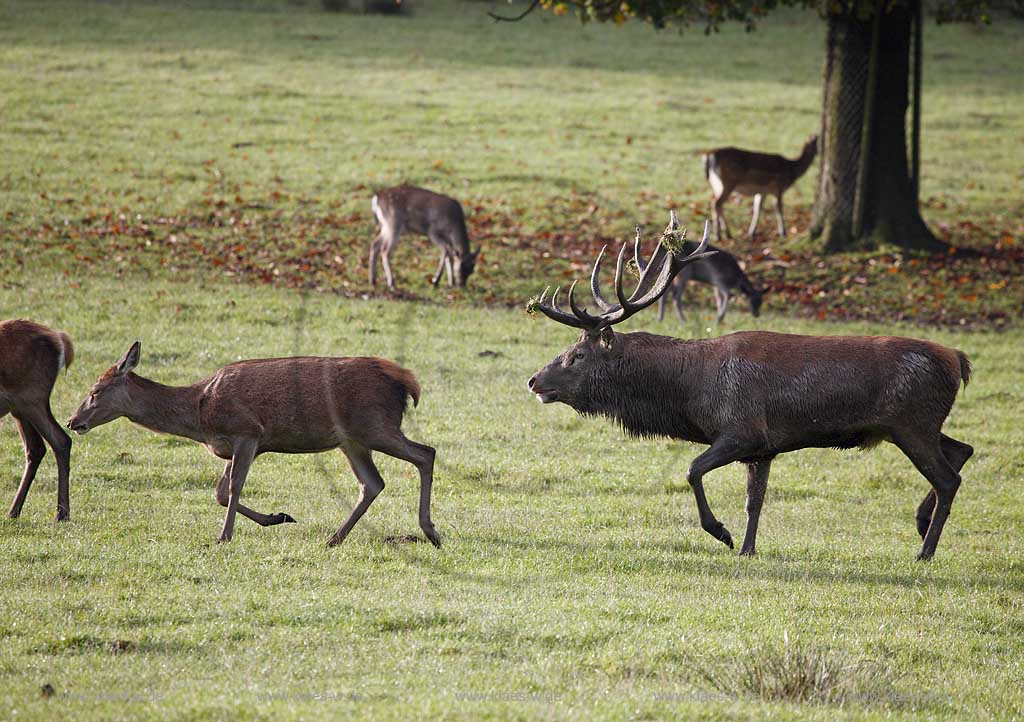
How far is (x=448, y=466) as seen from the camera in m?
10.7

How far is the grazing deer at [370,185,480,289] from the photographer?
17609 mm

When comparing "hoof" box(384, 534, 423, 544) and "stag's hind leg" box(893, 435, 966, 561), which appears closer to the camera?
"hoof" box(384, 534, 423, 544)

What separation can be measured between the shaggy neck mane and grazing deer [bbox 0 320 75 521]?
365 centimetres

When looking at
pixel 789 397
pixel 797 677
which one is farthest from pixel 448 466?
pixel 797 677

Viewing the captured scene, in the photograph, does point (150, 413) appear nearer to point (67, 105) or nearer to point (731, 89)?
point (67, 105)

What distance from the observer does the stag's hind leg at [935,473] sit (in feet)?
28.7

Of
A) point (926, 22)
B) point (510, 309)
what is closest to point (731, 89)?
point (926, 22)

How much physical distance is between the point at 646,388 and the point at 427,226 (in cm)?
934

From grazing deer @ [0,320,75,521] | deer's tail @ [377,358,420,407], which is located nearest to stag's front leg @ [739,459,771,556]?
deer's tail @ [377,358,420,407]

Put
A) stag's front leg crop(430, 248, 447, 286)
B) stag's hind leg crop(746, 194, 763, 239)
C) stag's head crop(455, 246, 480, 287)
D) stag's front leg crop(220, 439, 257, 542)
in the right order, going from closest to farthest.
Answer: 1. stag's front leg crop(220, 439, 257, 542)
2. stag's head crop(455, 246, 480, 287)
3. stag's front leg crop(430, 248, 447, 286)
4. stag's hind leg crop(746, 194, 763, 239)

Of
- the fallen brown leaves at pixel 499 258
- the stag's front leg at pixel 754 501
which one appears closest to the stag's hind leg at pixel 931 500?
the stag's front leg at pixel 754 501

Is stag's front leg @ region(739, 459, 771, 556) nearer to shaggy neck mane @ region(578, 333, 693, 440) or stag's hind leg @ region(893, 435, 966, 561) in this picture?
shaggy neck mane @ region(578, 333, 693, 440)

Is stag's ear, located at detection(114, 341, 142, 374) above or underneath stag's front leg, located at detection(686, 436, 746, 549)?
above

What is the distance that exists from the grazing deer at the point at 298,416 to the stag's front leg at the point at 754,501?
205cm
